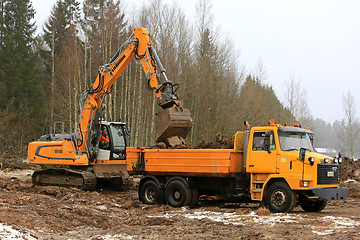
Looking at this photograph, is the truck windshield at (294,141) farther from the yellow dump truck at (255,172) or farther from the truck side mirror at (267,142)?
the truck side mirror at (267,142)

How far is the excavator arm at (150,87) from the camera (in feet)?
49.0

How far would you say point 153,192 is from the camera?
49.0 feet

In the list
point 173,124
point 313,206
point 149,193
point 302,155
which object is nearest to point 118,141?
point 149,193

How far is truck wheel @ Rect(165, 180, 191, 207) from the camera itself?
543 inches

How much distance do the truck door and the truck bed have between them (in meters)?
0.43

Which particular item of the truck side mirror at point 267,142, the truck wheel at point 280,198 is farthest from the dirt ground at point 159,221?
the truck side mirror at point 267,142

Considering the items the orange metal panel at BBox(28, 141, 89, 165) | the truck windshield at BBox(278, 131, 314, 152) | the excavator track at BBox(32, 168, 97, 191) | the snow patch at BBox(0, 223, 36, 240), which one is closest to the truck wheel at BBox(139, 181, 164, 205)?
the excavator track at BBox(32, 168, 97, 191)

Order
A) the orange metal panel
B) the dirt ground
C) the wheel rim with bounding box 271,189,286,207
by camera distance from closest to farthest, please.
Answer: the dirt ground
the wheel rim with bounding box 271,189,286,207
the orange metal panel

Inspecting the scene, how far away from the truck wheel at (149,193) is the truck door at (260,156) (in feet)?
11.1

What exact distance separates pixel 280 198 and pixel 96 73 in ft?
76.0

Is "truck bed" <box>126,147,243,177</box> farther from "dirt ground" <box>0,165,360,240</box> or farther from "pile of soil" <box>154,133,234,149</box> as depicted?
"dirt ground" <box>0,165,360,240</box>

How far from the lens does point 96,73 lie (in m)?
33.0

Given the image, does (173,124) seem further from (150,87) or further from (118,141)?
(118,141)

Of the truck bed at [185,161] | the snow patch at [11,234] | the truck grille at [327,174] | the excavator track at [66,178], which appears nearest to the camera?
the snow patch at [11,234]
